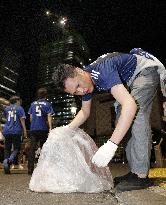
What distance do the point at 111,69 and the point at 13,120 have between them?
196 inches

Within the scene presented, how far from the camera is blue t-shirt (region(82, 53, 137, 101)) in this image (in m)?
2.61

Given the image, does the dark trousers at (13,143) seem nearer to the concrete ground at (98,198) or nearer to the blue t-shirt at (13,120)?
the blue t-shirt at (13,120)

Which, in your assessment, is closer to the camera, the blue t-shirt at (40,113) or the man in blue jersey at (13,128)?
the blue t-shirt at (40,113)

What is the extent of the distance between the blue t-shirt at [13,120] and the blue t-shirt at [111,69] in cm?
458

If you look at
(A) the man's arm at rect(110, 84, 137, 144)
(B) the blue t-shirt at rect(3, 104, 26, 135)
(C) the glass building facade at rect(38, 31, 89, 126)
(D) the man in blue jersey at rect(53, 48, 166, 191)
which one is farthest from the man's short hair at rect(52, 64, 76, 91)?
(C) the glass building facade at rect(38, 31, 89, 126)

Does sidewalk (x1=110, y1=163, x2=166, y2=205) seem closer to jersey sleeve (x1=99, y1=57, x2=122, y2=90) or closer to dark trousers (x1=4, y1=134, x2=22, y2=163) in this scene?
jersey sleeve (x1=99, y1=57, x2=122, y2=90)

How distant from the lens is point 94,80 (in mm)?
2768

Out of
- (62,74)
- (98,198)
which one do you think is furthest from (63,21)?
(98,198)

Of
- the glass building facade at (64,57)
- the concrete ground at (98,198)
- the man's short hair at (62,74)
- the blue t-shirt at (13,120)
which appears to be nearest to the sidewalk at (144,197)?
the concrete ground at (98,198)

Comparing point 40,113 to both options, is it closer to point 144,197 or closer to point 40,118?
point 40,118

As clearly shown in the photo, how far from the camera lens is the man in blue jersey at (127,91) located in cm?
253

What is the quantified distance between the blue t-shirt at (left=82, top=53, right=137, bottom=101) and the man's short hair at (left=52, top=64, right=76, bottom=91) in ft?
0.64

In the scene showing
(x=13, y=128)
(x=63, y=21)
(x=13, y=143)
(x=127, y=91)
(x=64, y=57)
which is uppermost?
(x=63, y=21)

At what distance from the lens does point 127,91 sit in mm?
2607
